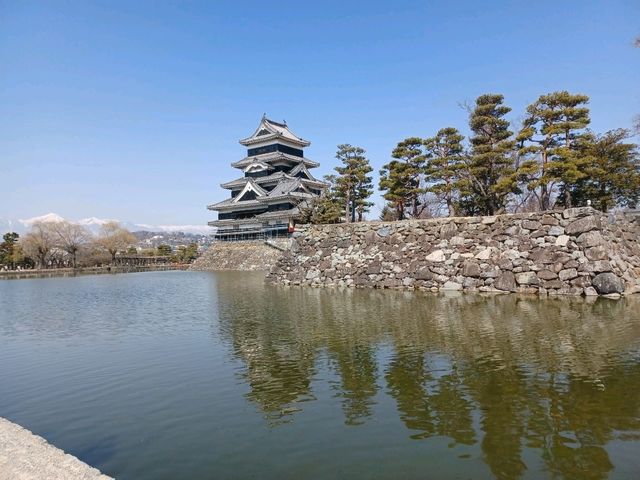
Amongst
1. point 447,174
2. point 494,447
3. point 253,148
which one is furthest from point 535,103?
point 253,148

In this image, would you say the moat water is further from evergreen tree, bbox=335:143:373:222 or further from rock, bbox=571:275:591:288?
evergreen tree, bbox=335:143:373:222

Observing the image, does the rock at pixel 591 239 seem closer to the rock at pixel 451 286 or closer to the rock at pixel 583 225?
the rock at pixel 583 225

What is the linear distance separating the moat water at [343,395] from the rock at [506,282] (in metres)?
A: 4.53

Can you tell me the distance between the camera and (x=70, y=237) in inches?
2461

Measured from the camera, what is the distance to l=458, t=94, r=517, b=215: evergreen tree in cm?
2156

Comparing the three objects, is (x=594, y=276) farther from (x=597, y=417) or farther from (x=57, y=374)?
(x=57, y=374)

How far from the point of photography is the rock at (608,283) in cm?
1425

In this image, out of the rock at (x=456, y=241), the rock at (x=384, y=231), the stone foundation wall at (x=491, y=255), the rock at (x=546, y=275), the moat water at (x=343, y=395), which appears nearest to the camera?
the moat water at (x=343, y=395)

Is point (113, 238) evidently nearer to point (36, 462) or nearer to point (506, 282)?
point (506, 282)

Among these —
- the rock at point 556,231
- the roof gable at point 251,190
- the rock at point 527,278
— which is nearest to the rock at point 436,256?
the rock at point 527,278

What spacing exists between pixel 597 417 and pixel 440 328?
5.23 metres

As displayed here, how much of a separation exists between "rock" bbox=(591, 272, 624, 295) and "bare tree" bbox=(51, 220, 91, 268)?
6736cm

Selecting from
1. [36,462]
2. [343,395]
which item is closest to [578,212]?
[343,395]

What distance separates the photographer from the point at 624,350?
24.2 feet
